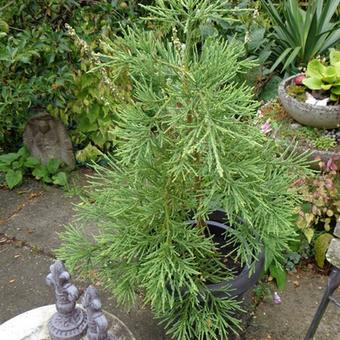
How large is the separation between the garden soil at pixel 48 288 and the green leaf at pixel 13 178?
9 cm

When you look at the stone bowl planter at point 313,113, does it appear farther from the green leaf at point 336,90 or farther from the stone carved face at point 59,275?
the stone carved face at point 59,275

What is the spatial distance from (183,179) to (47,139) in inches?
80.8

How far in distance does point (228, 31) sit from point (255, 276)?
7.49ft

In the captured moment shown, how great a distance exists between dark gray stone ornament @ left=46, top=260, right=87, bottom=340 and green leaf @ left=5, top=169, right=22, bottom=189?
1772 millimetres

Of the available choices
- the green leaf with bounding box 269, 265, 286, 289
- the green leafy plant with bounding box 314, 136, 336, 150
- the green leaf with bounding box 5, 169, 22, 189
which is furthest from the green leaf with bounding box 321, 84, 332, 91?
the green leaf with bounding box 5, 169, 22, 189

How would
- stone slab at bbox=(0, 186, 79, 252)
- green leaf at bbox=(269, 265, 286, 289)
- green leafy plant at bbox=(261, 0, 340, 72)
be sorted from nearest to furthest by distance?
1. green leaf at bbox=(269, 265, 286, 289)
2. stone slab at bbox=(0, 186, 79, 252)
3. green leafy plant at bbox=(261, 0, 340, 72)

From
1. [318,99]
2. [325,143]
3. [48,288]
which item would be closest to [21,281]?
[48,288]

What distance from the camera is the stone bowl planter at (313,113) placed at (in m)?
2.62

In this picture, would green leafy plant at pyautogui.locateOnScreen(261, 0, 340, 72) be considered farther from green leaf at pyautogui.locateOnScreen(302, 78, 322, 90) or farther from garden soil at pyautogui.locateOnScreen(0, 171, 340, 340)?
garden soil at pyautogui.locateOnScreen(0, 171, 340, 340)

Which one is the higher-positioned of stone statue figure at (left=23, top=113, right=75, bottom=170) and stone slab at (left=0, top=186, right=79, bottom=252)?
stone statue figure at (left=23, top=113, right=75, bottom=170)

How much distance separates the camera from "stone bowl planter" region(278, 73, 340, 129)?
2625 mm

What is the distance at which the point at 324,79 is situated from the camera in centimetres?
266

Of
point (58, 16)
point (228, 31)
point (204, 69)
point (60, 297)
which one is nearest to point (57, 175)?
point (58, 16)

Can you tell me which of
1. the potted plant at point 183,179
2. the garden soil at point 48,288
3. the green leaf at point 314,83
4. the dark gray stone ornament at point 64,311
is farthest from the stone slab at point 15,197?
the green leaf at point 314,83
